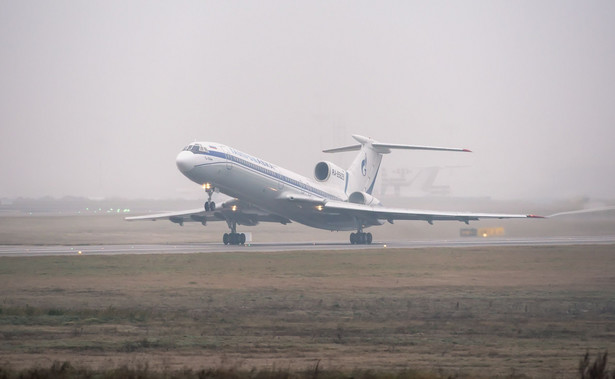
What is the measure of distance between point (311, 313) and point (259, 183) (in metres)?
25.0

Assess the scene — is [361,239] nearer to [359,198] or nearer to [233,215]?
[359,198]

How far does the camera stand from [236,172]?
44.2 m

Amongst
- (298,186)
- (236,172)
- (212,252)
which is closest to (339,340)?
(212,252)

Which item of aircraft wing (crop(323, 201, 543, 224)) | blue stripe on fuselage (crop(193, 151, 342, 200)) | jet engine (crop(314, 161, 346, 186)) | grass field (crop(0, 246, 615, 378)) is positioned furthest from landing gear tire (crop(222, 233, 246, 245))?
grass field (crop(0, 246, 615, 378))

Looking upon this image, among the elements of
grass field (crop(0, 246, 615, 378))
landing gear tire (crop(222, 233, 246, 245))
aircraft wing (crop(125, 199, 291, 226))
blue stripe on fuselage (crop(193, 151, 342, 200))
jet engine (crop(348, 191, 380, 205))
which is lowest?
grass field (crop(0, 246, 615, 378))

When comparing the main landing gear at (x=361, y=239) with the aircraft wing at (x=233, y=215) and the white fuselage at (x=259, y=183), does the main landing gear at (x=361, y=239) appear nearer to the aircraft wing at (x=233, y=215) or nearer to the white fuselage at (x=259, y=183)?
the white fuselage at (x=259, y=183)

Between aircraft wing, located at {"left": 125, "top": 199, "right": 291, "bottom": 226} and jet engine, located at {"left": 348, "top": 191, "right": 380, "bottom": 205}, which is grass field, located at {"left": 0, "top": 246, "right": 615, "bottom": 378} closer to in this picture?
aircraft wing, located at {"left": 125, "top": 199, "right": 291, "bottom": 226}

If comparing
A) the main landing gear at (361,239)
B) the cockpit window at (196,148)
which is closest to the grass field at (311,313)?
the cockpit window at (196,148)

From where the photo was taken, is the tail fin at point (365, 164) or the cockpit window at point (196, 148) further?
the tail fin at point (365, 164)

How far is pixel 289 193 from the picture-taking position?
47.6 metres

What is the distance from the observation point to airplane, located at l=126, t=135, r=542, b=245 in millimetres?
43125

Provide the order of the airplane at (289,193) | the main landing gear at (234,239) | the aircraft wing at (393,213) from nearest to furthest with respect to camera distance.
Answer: the airplane at (289,193)
the aircraft wing at (393,213)
the main landing gear at (234,239)

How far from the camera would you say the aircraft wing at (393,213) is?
149ft

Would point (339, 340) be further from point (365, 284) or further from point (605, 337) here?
point (365, 284)
